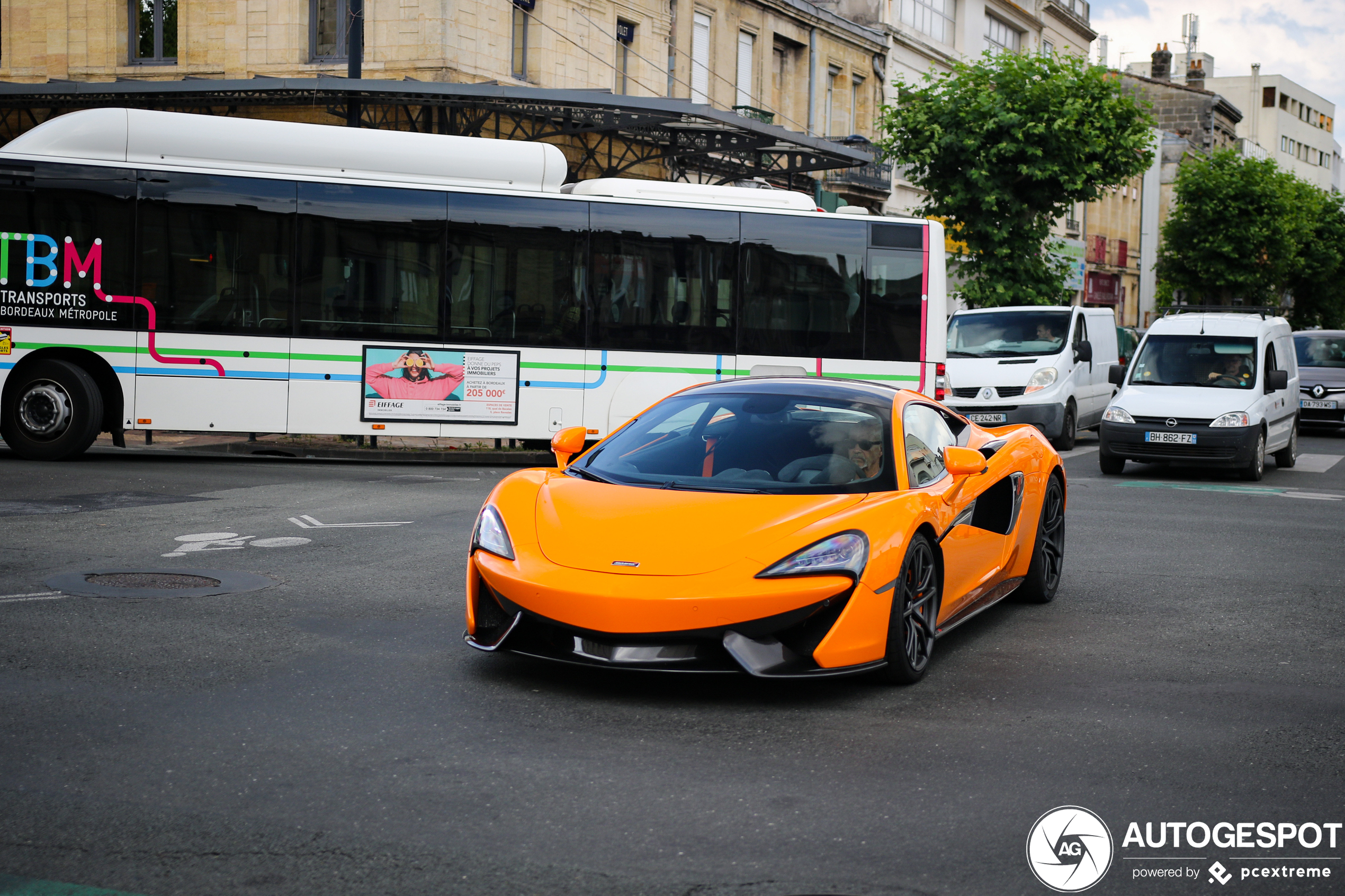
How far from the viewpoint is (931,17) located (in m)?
45.7

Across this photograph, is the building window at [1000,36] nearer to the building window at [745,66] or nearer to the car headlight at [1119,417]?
the building window at [745,66]

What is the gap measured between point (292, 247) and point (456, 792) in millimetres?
12723

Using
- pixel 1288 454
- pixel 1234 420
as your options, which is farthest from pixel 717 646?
pixel 1288 454

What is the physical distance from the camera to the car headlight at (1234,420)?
17141 mm

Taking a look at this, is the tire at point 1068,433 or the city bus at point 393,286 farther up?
the city bus at point 393,286

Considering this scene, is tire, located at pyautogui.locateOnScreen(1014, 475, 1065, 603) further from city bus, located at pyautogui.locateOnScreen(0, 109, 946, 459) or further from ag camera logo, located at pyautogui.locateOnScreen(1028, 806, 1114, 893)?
city bus, located at pyautogui.locateOnScreen(0, 109, 946, 459)

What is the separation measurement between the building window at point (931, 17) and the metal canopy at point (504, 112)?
58.5ft

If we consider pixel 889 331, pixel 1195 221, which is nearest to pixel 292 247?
pixel 889 331

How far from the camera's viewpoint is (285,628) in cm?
708

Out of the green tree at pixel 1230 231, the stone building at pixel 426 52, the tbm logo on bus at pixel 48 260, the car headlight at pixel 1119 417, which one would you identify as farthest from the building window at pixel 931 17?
the tbm logo on bus at pixel 48 260

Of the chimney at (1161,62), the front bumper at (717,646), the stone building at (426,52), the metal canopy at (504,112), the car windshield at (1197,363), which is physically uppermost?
the chimney at (1161,62)

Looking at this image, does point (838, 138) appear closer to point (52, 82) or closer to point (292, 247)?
point (52, 82)

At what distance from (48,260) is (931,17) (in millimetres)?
35185

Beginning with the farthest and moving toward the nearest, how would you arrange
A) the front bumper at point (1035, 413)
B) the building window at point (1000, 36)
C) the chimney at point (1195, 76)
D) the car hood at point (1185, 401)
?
the chimney at point (1195, 76), the building window at point (1000, 36), the front bumper at point (1035, 413), the car hood at point (1185, 401)
